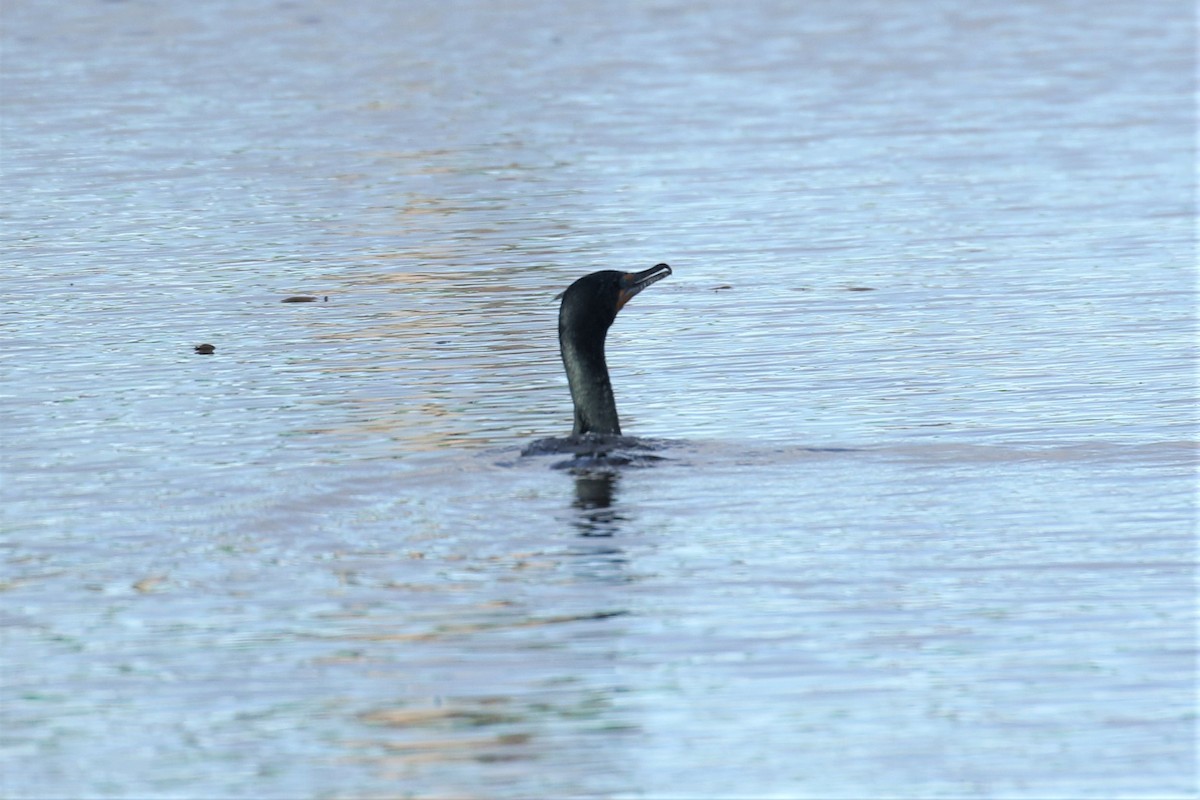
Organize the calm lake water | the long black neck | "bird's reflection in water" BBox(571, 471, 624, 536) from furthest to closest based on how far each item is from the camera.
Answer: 1. the long black neck
2. "bird's reflection in water" BBox(571, 471, 624, 536)
3. the calm lake water

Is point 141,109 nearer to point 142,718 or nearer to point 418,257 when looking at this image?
point 418,257

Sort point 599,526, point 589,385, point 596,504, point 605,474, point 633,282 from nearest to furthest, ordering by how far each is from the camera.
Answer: point 599,526, point 596,504, point 605,474, point 589,385, point 633,282

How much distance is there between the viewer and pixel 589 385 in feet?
42.6

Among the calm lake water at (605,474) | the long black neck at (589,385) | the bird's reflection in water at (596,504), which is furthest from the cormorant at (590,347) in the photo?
the bird's reflection in water at (596,504)

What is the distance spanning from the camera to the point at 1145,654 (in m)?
9.23

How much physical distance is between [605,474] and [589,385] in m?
0.75

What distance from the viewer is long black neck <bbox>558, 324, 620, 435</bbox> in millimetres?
12984

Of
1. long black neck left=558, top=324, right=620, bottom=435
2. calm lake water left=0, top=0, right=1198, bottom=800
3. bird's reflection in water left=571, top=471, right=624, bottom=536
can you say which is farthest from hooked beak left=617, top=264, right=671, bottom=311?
bird's reflection in water left=571, top=471, right=624, bottom=536

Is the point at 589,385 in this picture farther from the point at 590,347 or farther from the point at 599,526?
the point at 599,526

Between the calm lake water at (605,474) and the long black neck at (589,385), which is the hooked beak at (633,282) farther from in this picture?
the calm lake water at (605,474)

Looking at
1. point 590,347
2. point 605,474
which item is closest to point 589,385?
point 590,347

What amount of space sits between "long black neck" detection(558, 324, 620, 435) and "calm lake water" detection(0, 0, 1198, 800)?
1.36 feet

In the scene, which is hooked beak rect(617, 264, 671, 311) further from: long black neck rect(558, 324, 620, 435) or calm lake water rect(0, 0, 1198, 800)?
calm lake water rect(0, 0, 1198, 800)

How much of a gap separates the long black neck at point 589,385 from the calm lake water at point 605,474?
0.41m
